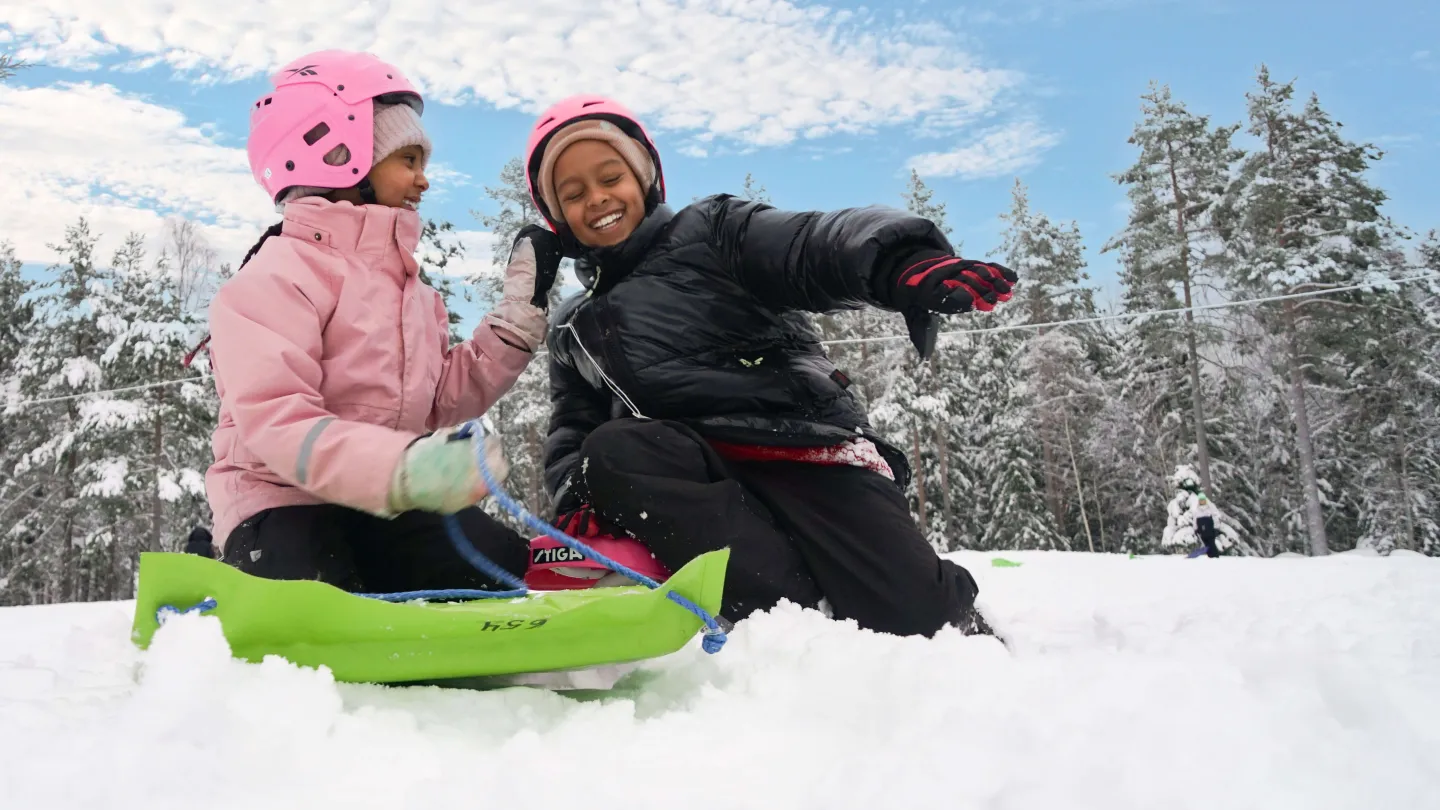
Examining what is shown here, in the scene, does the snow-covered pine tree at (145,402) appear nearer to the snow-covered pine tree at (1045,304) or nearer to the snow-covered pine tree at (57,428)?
the snow-covered pine tree at (57,428)

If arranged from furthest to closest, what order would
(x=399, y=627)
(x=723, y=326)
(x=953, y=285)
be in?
1. (x=723, y=326)
2. (x=953, y=285)
3. (x=399, y=627)

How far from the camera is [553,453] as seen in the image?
2855mm

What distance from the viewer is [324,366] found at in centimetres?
204

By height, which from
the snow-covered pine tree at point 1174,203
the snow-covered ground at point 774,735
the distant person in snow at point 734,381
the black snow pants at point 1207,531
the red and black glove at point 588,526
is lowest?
the black snow pants at point 1207,531

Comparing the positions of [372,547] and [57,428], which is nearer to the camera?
[372,547]

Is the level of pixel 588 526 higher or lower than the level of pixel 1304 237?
lower

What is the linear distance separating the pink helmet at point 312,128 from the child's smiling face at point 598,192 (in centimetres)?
56

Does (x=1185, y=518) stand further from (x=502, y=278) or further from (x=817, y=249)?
(x=817, y=249)

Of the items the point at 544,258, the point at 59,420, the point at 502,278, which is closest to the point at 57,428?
the point at 59,420

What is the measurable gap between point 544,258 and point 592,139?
1.37ft

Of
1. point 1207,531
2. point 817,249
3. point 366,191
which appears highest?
point 366,191

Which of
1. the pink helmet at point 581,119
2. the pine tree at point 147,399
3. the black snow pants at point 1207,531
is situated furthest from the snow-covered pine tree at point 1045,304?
the pink helmet at point 581,119

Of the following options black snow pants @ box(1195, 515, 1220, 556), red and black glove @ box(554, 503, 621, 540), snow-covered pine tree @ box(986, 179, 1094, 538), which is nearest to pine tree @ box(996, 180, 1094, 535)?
snow-covered pine tree @ box(986, 179, 1094, 538)

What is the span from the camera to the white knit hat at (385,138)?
224 cm
